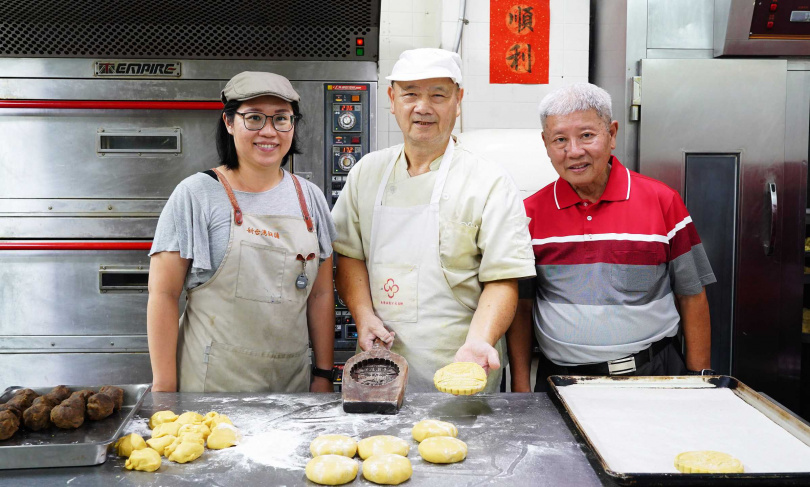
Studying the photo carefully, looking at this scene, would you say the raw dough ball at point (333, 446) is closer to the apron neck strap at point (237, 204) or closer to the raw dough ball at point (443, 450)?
the raw dough ball at point (443, 450)

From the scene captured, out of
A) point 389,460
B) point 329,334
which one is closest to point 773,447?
point 389,460

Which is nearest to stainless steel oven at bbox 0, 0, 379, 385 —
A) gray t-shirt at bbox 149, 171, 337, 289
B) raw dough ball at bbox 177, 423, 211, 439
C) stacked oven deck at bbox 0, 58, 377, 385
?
stacked oven deck at bbox 0, 58, 377, 385

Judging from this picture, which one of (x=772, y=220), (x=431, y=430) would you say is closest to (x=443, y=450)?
(x=431, y=430)

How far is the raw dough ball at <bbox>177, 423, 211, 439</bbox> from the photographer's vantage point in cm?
137

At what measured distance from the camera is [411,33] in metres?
3.69

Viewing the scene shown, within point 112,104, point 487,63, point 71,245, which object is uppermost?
point 487,63

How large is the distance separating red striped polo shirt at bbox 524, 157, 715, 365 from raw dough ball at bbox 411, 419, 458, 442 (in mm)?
820

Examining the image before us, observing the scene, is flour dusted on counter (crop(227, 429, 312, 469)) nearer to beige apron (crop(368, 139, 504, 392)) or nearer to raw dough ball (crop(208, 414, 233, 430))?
raw dough ball (crop(208, 414, 233, 430))

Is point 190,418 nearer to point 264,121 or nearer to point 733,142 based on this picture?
point 264,121

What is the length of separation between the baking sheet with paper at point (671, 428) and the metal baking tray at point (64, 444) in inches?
40.6

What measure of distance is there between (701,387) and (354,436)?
97 centimetres

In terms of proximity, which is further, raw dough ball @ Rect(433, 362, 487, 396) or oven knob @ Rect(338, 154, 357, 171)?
oven knob @ Rect(338, 154, 357, 171)

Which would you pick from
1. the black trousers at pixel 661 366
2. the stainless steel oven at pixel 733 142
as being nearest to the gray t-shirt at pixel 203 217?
the black trousers at pixel 661 366

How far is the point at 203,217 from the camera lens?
1.94 metres
